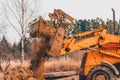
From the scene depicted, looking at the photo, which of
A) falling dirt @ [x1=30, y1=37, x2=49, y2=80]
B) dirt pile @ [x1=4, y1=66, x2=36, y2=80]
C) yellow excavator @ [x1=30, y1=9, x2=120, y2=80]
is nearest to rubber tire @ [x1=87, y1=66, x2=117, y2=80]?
yellow excavator @ [x1=30, y1=9, x2=120, y2=80]

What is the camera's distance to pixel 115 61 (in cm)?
1909

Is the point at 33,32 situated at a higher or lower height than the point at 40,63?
higher

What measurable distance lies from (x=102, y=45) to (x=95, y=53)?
1.57 ft

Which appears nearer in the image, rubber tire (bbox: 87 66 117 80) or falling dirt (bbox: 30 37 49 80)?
rubber tire (bbox: 87 66 117 80)

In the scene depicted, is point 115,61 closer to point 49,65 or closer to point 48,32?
point 48,32

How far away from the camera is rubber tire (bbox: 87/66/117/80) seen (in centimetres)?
1850

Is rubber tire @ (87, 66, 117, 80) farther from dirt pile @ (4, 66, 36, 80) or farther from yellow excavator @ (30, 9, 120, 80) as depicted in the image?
dirt pile @ (4, 66, 36, 80)

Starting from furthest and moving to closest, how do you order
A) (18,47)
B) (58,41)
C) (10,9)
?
(18,47), (10,9), (58,41)

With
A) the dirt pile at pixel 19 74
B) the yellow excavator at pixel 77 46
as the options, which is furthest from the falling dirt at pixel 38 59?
the dirt pile at pixel 19 74

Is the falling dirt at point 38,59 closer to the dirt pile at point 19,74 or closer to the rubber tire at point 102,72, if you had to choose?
the dirt pile at point 19,74

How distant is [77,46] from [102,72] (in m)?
1.61

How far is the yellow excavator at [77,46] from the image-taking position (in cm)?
1861

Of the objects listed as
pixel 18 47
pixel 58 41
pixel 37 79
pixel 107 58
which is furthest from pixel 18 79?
pixel 18 47

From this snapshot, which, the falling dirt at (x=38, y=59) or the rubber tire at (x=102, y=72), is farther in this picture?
the falling dirt at (x=38, y=59)
